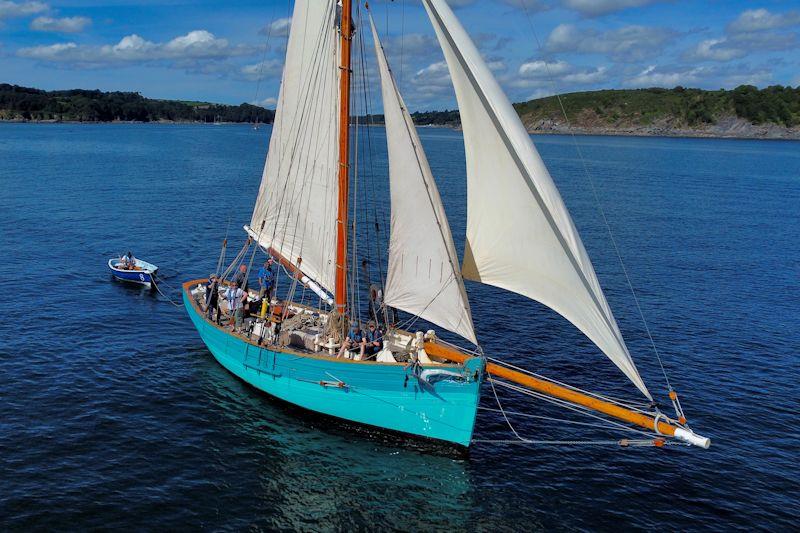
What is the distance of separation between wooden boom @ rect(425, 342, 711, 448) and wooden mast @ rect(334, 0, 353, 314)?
178 inches

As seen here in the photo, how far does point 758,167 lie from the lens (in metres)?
152

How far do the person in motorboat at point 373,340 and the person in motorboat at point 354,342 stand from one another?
0.20 m

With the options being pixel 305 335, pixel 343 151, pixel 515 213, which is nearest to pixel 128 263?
pixel 305 335

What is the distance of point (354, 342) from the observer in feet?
82.1

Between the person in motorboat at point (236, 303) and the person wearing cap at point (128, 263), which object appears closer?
Result: the person in motorboat at point (236, 303)

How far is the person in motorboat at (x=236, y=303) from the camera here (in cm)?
2917

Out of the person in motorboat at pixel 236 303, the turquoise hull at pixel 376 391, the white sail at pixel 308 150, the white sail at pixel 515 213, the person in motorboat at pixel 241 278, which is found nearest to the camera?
the white sail at pixel 515 213

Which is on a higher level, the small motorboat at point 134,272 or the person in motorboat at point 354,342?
the person in motorboat at point 354,342

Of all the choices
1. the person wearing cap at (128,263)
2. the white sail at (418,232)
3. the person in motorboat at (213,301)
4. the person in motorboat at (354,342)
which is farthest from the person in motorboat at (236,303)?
the person wearing cap at (128,263)

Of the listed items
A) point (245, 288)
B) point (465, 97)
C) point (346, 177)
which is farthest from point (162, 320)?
point (465, 97)

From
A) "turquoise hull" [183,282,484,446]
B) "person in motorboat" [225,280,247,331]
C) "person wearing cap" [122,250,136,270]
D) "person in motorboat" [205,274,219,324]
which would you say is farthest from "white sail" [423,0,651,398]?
"person wearing cap" [122,250,136,270]

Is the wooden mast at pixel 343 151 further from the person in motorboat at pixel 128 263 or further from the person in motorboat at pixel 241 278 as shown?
the person in motorboat at pixel 128 263

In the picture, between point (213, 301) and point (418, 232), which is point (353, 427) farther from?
point (213, 301)

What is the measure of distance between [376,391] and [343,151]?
959 cm
